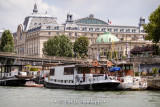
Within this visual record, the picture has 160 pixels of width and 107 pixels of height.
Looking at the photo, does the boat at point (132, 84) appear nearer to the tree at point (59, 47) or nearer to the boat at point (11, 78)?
the boat at point (11, 78)

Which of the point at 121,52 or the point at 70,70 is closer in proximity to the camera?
the point at 70,70

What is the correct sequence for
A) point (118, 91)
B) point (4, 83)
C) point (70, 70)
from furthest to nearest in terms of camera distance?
point (4, 83) → point (70, 70) → point (118, 91)

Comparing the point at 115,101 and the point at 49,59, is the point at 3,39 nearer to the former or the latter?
the point at 49,59

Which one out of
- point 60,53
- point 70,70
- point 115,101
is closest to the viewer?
point 115,101

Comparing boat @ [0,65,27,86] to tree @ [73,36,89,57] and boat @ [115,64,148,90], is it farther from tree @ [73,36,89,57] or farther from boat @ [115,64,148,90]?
tree @ [73,36,89,57]

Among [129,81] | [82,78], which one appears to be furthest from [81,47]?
[129,81]

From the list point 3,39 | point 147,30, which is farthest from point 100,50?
point 147,30

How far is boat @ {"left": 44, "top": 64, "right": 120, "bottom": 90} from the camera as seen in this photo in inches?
2480

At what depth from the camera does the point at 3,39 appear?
14175 cm

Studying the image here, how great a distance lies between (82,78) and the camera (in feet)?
220

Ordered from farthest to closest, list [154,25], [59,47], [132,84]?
[59,47] < [154,25] < [132,84]

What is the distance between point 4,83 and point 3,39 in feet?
194

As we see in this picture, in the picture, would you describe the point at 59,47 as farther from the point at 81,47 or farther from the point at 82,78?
the point at 82,78

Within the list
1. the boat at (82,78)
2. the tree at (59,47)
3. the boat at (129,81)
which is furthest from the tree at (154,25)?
the tree at (59,47)
